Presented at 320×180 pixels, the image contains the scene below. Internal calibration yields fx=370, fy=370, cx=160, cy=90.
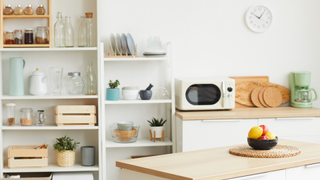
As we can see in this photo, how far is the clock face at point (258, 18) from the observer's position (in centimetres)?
388

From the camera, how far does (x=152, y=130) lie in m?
3.64

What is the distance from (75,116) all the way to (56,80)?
0.41 m

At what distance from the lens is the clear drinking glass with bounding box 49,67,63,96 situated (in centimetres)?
358

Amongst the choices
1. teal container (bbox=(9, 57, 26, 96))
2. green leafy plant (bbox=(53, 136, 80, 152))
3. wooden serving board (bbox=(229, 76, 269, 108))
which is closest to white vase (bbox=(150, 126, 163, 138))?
green leafy plant (bbox=(53, 136, 80, 152))

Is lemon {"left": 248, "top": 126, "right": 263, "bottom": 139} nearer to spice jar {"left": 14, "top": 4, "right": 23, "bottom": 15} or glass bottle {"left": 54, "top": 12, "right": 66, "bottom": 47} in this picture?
glass bottle {"left": 54, "top": 12, "right": 66, "bottom": 47}

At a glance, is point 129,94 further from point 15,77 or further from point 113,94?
point 15,77

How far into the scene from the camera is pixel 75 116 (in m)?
3.48

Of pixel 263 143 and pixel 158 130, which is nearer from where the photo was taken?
pixel 263 143

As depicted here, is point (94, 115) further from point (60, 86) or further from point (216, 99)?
point (216, 99)

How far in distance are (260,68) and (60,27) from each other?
2.10 m

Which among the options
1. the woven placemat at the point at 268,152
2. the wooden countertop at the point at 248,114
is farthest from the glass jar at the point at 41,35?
the woven placemat at the point at 268,152

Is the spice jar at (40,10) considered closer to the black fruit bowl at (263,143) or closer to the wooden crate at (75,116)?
the wooden crate at (75,116)

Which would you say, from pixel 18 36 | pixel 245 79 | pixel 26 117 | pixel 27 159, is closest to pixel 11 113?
pixel 26 117

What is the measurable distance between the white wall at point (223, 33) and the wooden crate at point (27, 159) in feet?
4.11
